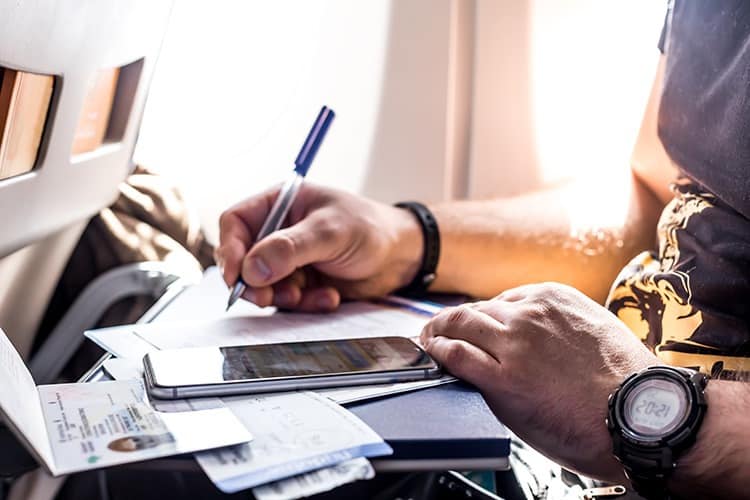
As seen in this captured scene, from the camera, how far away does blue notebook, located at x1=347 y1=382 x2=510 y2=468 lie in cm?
56

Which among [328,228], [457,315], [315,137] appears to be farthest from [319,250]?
[457,315]

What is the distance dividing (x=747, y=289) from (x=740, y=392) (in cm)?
15

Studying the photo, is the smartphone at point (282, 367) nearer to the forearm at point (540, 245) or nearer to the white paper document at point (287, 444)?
the white paper document at point (287, 444)

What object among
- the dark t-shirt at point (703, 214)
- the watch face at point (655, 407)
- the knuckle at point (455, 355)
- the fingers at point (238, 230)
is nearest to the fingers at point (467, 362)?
the knuckle at point (455, 355)

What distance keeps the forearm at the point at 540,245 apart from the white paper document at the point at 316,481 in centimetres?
60

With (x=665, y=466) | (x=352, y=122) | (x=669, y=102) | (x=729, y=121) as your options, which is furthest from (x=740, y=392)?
(x=352, y=122)

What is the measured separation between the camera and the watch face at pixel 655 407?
66 cm

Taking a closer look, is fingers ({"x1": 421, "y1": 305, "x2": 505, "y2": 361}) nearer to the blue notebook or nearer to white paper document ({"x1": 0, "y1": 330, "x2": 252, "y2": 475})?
the blue notebook

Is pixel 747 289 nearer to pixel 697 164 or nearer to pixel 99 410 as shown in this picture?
pixel 697 164

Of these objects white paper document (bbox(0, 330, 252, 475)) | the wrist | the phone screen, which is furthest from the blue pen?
white paper document (bbox(0, 330, 252, 475))

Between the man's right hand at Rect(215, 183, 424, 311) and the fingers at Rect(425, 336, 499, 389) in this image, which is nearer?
the fingers at Rect(425, 336, 499, 389)

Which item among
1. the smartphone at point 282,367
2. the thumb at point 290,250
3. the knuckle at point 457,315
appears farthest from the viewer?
the thumb at point 290,250

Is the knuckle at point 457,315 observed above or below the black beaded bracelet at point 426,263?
above

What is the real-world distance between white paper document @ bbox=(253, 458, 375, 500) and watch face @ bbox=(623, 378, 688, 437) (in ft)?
0.78
